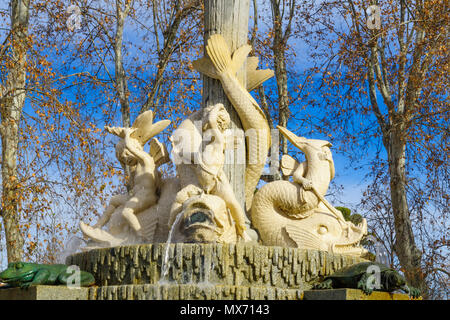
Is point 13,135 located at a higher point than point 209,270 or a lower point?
higher

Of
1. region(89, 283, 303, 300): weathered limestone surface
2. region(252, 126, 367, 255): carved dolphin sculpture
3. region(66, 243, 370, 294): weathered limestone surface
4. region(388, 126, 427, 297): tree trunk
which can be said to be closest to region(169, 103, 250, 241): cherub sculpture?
region(252, 126, 367, 255): carved dolphin sculpture

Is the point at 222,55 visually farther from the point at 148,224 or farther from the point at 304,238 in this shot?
the point at 304,238

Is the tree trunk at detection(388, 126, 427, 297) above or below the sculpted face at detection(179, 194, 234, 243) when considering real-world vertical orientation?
above

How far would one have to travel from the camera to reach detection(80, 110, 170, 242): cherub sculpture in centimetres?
834

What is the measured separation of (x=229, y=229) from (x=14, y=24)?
877cm

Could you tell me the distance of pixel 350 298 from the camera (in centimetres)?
640

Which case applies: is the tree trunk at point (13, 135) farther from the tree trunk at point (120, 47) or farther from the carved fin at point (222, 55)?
the carved fin at point (222, 55)

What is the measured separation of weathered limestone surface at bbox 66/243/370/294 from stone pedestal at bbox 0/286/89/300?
0.53m

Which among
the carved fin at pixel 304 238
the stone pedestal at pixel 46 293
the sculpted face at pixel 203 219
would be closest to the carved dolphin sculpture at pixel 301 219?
the carved fin at pixel 304 238

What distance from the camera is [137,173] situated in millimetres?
8609

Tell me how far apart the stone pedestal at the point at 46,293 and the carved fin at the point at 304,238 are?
2.57 meters

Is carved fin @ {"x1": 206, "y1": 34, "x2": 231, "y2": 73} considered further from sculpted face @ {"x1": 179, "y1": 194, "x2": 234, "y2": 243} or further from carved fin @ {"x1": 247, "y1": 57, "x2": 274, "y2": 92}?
sculpted face @ {"x1": 179, "y1": 194, "x2": 234, "y2": 243}

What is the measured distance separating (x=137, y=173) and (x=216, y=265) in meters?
2.17

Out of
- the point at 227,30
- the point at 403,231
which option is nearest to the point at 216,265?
the point at 227,30
